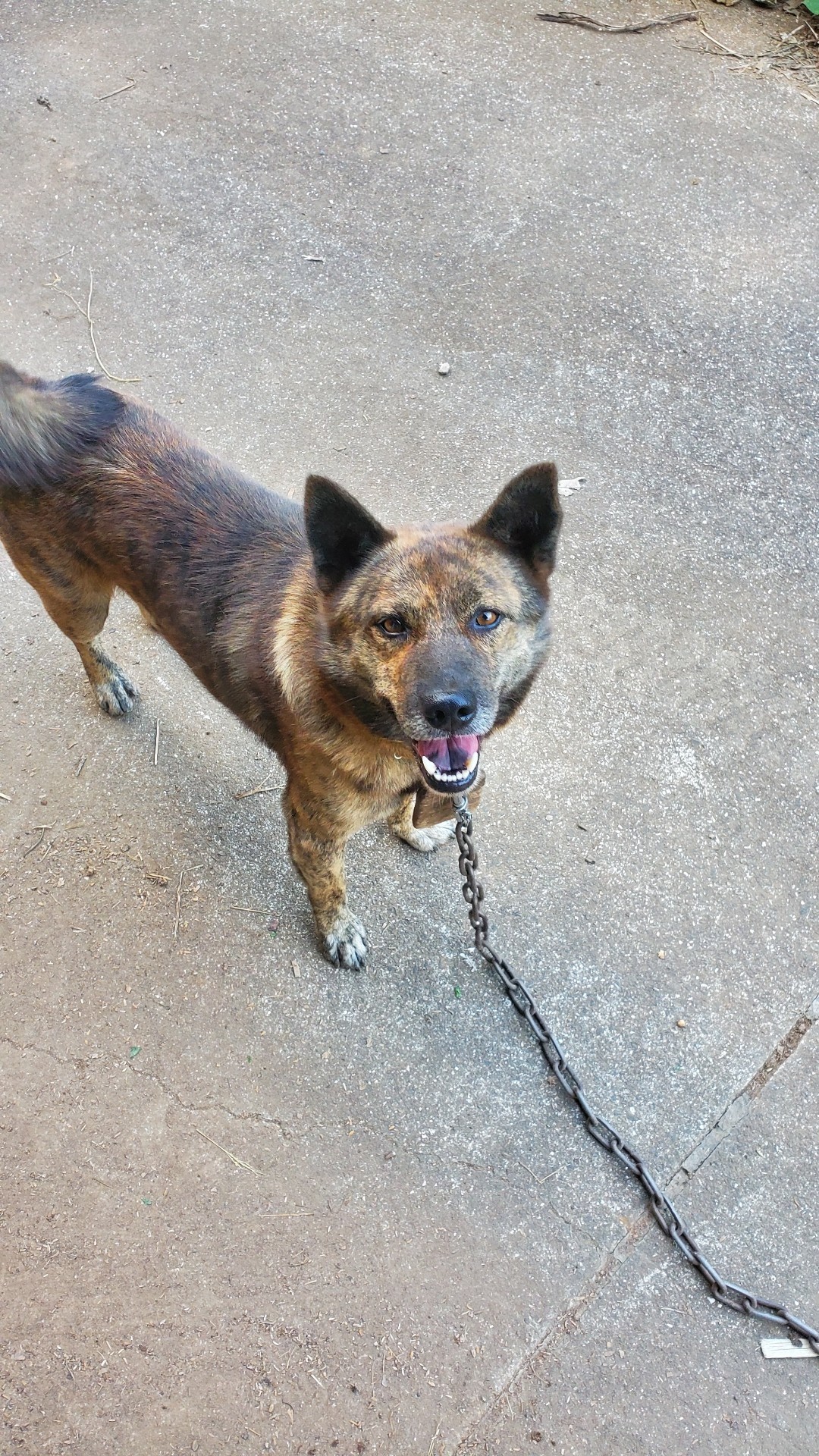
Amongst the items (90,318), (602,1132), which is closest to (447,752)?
(602,1132)

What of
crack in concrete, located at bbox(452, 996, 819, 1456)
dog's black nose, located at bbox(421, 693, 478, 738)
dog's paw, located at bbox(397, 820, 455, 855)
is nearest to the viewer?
dog's black nose, located at bbox(421, 693, 478, 738)

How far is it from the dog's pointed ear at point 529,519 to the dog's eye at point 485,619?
205 millimetres

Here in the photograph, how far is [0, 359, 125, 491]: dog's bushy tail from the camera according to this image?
8.97 feet

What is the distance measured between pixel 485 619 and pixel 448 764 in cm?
36

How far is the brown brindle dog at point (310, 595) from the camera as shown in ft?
7.33

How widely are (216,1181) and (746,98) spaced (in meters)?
6.46

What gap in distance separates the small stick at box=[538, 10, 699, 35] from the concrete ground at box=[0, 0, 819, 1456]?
12 cm

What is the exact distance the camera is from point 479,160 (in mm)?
5395

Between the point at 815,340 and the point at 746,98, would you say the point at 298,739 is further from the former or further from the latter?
the point at 746,98

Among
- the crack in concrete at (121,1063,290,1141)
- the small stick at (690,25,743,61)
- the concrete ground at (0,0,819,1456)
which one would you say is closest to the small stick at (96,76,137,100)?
the concrete ground at (0,0,819,1456)

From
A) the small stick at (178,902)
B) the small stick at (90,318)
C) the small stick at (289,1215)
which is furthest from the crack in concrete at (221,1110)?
the small stick at (90,318)

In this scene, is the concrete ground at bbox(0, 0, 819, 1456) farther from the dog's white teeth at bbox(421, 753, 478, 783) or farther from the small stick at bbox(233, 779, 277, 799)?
the dog's white teeth at bbox(421, 753, 478, 783)

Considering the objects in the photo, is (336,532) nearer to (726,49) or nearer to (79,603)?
(79,603)

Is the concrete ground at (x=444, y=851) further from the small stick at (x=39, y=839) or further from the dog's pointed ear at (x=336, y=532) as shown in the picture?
the dog's pointed ear at (x=336, y=532)
